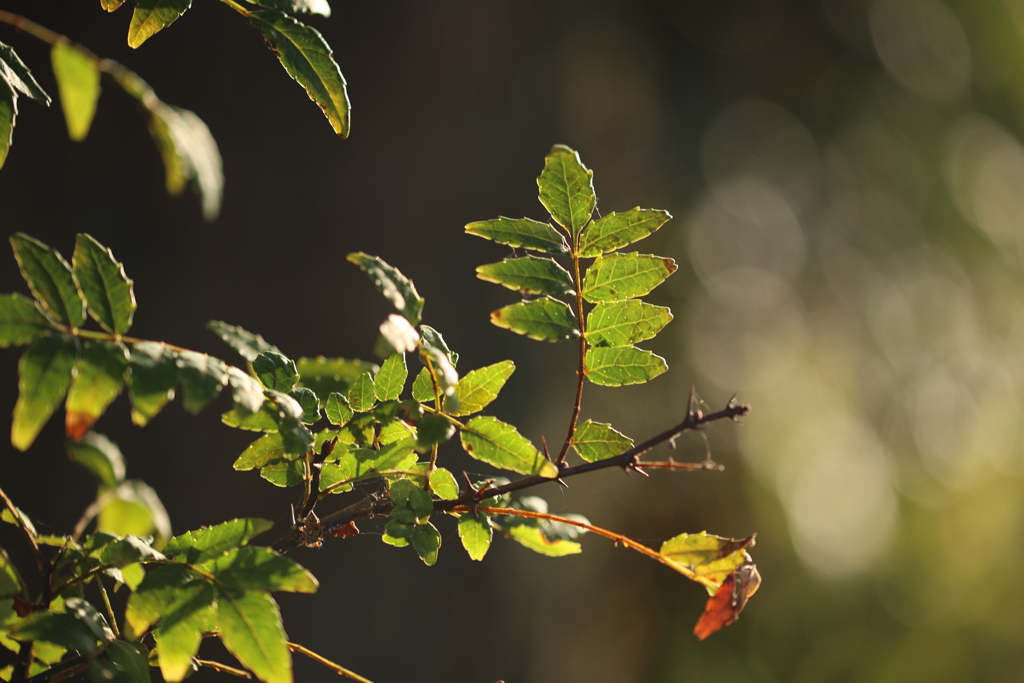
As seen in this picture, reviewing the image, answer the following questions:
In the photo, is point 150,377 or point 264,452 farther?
point 264,452

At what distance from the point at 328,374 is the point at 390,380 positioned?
0.06m

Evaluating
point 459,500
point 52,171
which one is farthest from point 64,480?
point 459,500

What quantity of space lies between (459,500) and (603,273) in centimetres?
20

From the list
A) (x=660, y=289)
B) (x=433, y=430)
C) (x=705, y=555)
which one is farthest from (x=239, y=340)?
(x=660, y=289)

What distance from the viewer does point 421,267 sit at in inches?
102

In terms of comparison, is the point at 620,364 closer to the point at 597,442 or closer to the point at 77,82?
the point at 597,442

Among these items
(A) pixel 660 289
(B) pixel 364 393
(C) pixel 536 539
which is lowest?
(A) pixel 660 289

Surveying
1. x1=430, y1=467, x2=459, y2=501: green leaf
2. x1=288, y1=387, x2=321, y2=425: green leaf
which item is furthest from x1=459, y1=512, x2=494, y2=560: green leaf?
x1=288, y1=387, x2=321, y2=425: green leaf

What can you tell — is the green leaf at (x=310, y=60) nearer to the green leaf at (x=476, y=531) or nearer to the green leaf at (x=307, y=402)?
the green leaf at (x=307, y=402)

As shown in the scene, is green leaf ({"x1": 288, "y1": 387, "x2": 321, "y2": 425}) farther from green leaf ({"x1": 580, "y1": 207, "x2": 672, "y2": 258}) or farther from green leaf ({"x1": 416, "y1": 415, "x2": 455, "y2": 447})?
green leaf ({"x1": 580, "y1": 207, "x2": 672, "y2": 258})

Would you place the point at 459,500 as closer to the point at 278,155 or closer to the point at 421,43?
the point at 278,155

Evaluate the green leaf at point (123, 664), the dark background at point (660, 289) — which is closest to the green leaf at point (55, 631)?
the green leaf at point (123, 664)

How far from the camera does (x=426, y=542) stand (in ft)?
1.58

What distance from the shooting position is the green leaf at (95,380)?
354 millimetres
